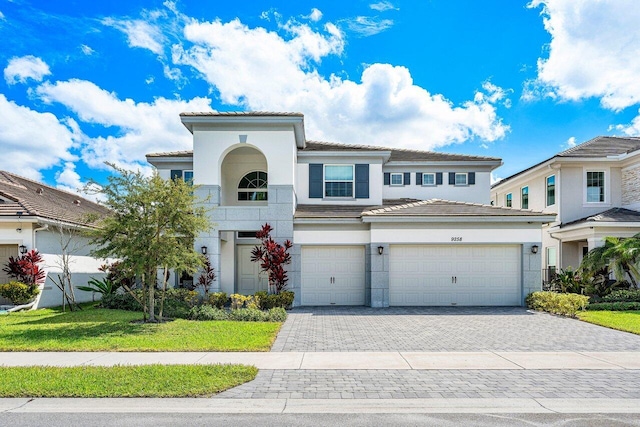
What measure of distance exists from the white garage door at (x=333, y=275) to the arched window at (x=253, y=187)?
4.08 meters

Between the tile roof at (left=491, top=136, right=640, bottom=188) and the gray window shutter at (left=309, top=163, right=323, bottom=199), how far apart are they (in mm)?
12243

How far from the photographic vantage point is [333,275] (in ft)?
58.2

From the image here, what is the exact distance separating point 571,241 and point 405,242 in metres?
11.4

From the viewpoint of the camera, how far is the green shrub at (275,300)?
15859 mm

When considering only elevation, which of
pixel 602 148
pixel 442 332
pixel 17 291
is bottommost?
pixel 442 332

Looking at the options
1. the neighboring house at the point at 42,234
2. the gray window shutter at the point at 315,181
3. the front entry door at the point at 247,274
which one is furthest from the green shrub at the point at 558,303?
the neighboring house at the point at 42,234

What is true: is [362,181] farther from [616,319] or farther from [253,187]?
[616,319]

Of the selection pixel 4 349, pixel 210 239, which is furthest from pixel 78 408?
pixel 210 239

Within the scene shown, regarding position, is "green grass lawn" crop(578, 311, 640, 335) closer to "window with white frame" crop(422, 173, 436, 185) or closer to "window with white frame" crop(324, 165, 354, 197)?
"window with white frame" crop(422, 173, 436, 185)

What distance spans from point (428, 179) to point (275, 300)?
Result: 11028 mm

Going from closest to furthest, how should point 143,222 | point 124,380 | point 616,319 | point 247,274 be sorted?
point 124,380 → point 143,222 → point 616,319 → point 247,274

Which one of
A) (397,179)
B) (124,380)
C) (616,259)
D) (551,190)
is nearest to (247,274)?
(397,179)

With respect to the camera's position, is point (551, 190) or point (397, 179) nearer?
point (397, 179)

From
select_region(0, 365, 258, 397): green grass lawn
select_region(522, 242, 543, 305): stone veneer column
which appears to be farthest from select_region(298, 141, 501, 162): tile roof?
select_region(0, 365, 258, 397): green grass lawn
